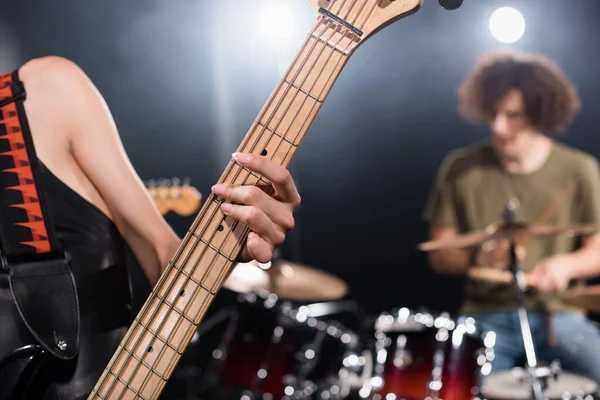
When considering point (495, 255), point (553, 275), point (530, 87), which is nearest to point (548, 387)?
point (553, 275)

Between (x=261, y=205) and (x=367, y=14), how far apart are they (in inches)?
11.8

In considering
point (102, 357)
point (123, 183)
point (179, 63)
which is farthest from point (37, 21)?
point (102, 357)

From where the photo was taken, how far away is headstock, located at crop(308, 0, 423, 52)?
95 centimetres

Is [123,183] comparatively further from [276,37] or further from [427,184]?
[427,184]

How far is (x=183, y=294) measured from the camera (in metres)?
1.00

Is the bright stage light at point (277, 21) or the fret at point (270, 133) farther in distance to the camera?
the bright stage light at point (277, 21)

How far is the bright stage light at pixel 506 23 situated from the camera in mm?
2699

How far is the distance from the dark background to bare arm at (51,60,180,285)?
1.35 ft

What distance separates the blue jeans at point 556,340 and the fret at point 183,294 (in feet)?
6.23

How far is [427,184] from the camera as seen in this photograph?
3318 millimetres

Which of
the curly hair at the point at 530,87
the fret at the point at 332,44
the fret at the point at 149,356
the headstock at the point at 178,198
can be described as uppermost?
the curly hair at the point at 530,87

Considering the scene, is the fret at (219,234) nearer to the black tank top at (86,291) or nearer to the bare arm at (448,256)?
the black tank top at (86,291)

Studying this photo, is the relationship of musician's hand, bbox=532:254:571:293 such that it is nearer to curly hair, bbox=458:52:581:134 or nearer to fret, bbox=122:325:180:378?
curly hair, bbox=458:52:581:134

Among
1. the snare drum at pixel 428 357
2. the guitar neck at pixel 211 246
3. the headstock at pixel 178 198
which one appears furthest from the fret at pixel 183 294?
the snare drum at pixel 428 357
